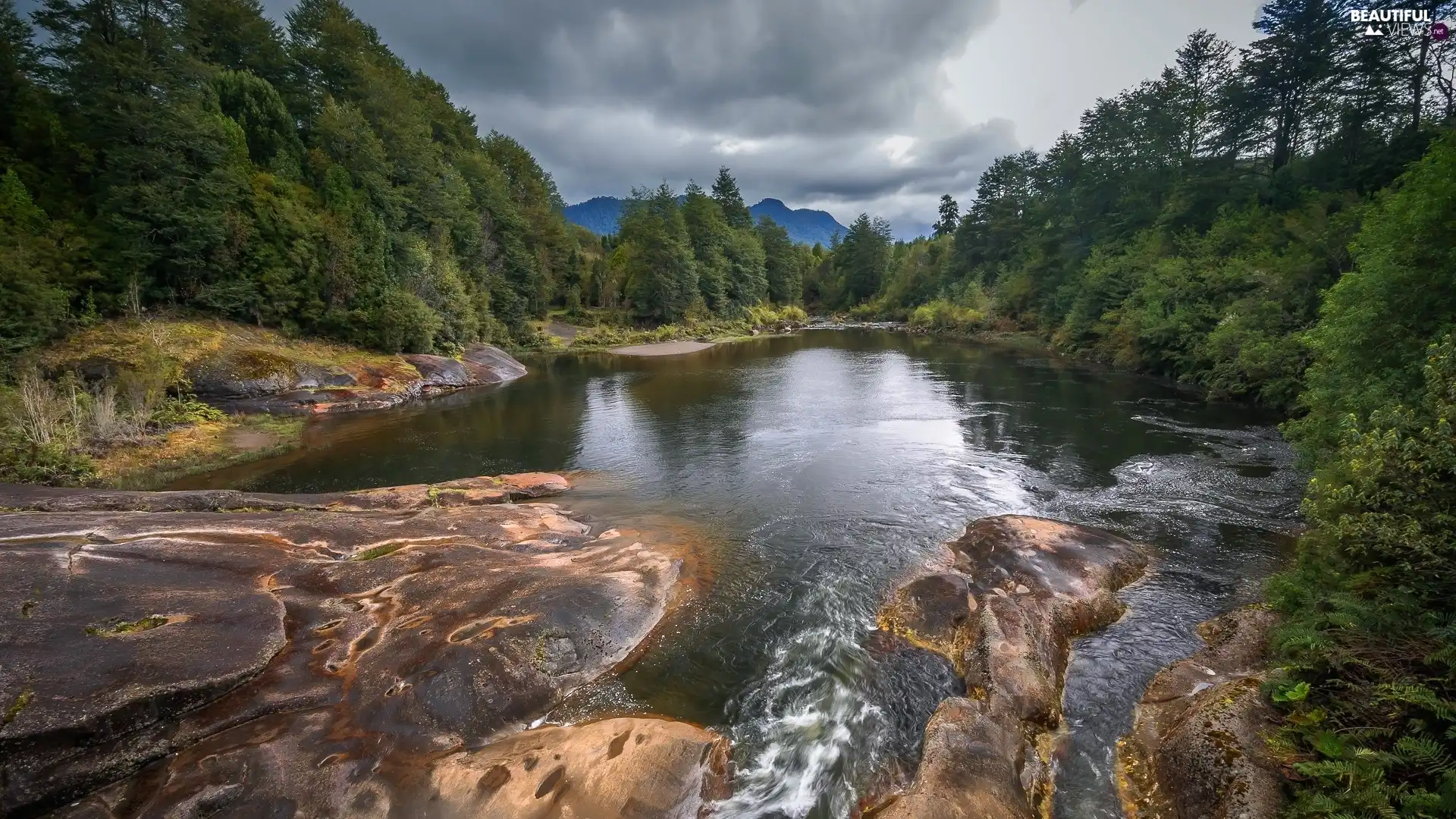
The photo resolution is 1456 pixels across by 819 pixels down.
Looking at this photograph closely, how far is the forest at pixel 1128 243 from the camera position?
661cm

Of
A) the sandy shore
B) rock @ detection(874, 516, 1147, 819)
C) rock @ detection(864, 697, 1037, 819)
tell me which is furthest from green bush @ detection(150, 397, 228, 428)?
the sandy shore

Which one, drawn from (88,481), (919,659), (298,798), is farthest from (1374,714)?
(88,481)

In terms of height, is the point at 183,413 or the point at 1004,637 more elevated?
the point at 183,413

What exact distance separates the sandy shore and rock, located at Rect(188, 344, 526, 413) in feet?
70.5

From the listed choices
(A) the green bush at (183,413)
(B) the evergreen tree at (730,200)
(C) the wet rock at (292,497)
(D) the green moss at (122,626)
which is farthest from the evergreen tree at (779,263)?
(D) the green moss at (122,626)

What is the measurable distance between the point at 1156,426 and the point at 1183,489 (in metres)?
8.62

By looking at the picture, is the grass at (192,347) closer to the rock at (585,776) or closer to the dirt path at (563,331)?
the rock at (585,776)

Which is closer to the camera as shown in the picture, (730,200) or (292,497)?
(292,497)

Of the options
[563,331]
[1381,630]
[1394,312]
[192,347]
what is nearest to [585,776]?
[1381,630]

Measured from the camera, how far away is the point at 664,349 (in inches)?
2368

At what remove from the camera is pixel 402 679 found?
7.74 metres

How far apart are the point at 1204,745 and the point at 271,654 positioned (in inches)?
463

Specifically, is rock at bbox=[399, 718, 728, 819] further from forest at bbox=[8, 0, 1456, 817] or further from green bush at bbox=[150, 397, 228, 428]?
green bush at bbox=[150, 397, 228, 428]

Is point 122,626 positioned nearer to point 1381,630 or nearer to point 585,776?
point 585,776
